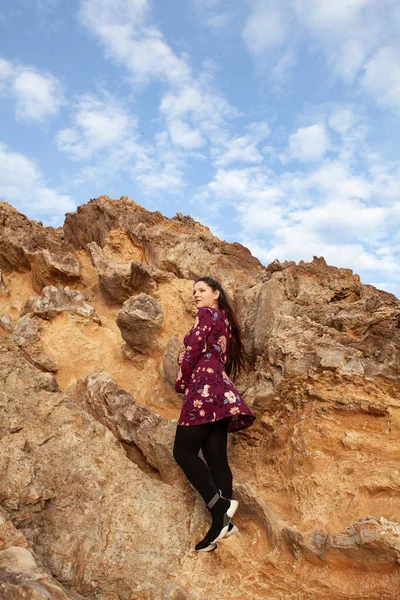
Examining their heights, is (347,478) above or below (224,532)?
above

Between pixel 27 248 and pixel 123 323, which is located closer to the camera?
pixel 123 323

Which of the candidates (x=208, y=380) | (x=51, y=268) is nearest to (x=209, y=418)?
(x=208, y=380)

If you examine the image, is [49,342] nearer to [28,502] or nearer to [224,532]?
[28,502]

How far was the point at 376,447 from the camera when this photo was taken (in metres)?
4.27

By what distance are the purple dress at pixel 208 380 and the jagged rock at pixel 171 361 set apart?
6.18 ft

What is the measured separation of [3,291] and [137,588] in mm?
7753

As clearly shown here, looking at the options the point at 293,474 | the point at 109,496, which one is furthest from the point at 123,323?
the point at 293,474

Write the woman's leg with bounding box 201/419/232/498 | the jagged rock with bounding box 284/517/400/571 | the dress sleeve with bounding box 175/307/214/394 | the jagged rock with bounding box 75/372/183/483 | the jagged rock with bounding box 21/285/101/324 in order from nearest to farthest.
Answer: the jagged rock with bounding box 284/517/400/571, the woman's leg with bounding box 201/419/232/498, the dress sleeve with bounding box 175/307/214/394, the jagged rock with bounding box 75/372/183/483, the jagged rock with bounding box 21/285/101/324

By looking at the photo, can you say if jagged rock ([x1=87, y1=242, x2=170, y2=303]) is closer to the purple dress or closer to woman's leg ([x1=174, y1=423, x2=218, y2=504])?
the purple dress

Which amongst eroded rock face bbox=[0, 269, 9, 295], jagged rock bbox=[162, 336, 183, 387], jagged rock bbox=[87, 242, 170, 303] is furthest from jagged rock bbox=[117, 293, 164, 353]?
eroded rock face bbox=[0, 269, 9, 295]

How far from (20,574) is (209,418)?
6.47ft

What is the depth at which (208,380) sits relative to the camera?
4293 mm

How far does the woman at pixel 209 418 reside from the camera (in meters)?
3.97

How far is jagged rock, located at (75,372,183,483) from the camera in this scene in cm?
504
